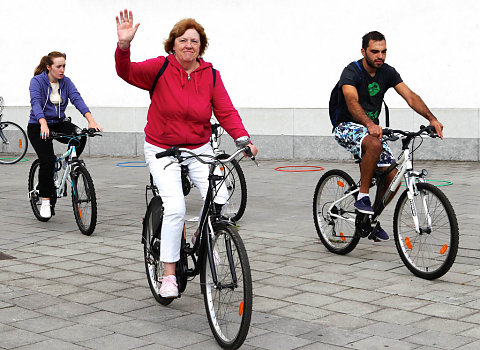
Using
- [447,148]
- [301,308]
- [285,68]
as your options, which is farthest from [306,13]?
[301,308]

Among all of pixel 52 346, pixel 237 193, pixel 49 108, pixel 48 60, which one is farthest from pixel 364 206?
pixel 48 60

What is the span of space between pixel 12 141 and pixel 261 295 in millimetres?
11990

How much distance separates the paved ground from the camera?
4.80 m

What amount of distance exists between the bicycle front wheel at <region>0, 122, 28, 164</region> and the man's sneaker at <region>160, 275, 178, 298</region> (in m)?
11.4

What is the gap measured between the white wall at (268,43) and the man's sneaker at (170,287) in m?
9.22

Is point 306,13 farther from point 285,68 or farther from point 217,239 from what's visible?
point 217,239

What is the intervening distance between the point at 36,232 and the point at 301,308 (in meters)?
3.87

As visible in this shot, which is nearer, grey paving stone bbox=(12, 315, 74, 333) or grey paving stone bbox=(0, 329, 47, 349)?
grey paving stone bbox=(0, 329, 47, 349)

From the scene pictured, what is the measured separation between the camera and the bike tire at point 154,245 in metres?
5.48

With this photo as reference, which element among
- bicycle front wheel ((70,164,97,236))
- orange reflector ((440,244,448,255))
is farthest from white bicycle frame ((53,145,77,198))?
orange reflector ((440,244,448,255))

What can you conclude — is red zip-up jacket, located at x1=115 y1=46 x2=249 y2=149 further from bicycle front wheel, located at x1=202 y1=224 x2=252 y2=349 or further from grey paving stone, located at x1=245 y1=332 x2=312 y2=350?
grey paving stone, located at x1=245 y1=332 x2=312 y2=350

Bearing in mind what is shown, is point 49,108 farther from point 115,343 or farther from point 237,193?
point 115,343

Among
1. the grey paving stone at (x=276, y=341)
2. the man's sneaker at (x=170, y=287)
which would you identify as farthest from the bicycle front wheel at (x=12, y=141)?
the grey paving stone at (x=276, y=341)

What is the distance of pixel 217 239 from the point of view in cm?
478
